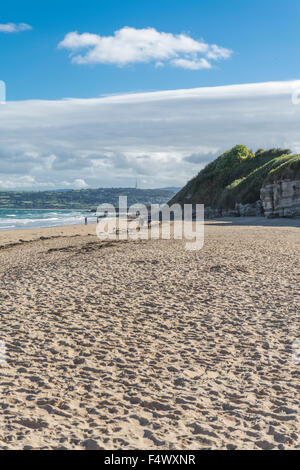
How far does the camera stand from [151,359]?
690 cm

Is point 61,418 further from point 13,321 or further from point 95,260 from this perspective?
point 95,260

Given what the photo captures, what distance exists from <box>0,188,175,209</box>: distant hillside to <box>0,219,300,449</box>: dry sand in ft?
468

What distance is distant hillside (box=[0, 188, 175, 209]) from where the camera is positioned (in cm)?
16388

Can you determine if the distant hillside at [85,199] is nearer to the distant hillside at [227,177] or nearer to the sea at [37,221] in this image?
the sea at [37,221]

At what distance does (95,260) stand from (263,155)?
47.7 metres

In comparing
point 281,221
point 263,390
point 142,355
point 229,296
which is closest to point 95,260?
point 229,296

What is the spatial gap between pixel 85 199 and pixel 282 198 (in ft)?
527

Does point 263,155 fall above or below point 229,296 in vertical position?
above

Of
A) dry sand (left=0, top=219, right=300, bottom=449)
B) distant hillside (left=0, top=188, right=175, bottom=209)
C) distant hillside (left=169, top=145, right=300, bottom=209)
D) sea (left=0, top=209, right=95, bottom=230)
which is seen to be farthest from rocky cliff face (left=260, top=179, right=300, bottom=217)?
distant hillside (left=0, top=188, right=175, bottom=209)

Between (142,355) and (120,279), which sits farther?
(120,279)

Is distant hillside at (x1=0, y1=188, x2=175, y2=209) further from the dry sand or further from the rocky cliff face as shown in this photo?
the dry sand
